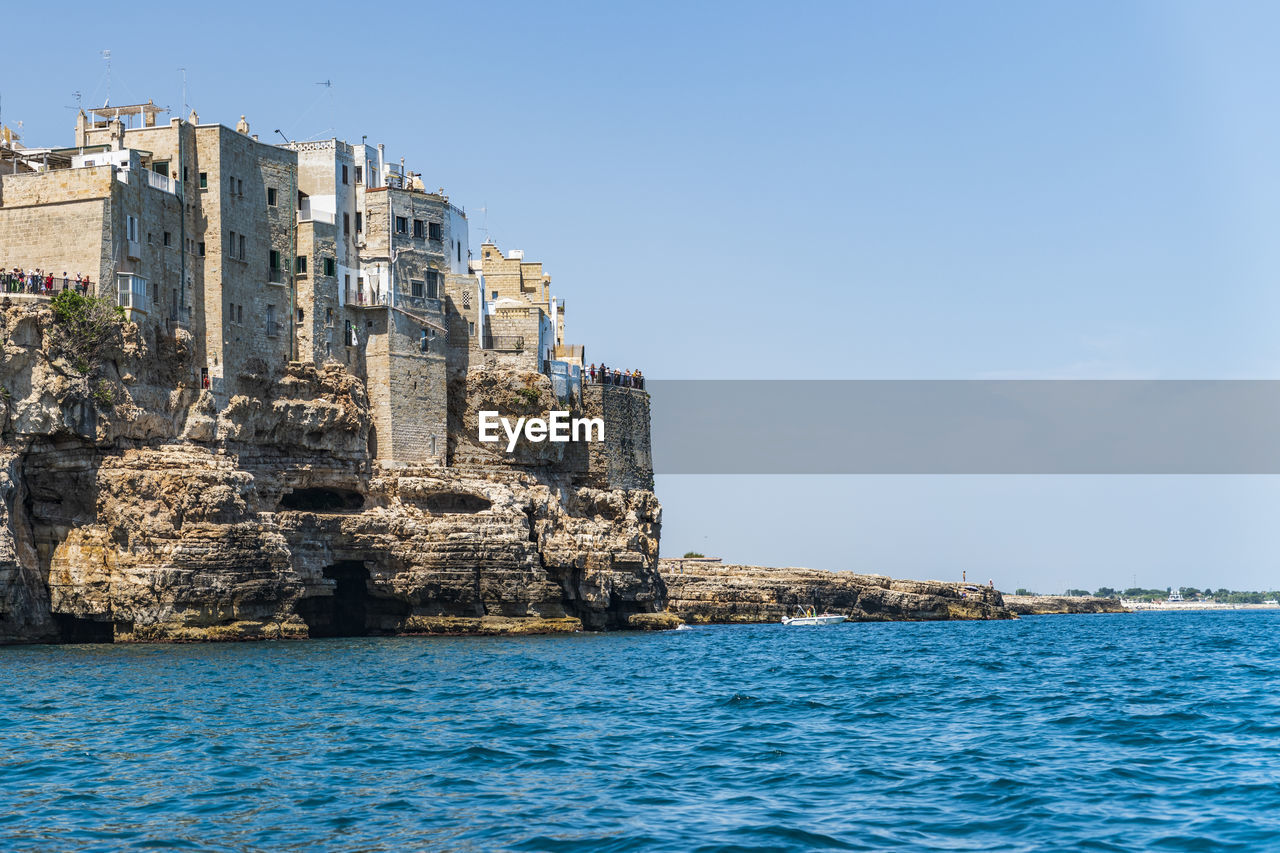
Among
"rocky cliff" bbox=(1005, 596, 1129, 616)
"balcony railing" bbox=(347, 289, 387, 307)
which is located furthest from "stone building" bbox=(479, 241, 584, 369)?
"rocky cliff" bbox=(1005, 596, 1129, 616)

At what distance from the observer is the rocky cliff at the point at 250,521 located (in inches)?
2179

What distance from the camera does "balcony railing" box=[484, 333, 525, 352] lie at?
75.1m

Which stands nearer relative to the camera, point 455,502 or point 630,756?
point 630,756

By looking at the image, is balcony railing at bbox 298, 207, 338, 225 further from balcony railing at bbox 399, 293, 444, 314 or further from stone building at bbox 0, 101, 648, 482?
balcony railing at bbox 399, 293, 444, 314

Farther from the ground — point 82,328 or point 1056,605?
point 82,328

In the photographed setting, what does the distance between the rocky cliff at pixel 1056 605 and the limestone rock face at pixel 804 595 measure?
35.7 meters

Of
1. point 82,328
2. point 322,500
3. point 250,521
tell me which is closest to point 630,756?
point 250,521

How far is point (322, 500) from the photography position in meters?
68.6

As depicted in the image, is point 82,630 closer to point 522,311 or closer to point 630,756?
point 522,311

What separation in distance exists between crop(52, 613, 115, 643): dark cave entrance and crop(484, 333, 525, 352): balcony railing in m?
24.2

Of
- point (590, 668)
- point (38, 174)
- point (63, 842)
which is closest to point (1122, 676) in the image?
point (590, 668)

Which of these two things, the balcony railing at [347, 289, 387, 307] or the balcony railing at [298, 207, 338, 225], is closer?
the balcony railing at [298, 207, 338, 225]

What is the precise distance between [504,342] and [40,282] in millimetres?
24614

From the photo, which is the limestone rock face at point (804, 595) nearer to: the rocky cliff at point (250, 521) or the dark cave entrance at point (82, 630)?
the rocky cliff at point (250, 521)
